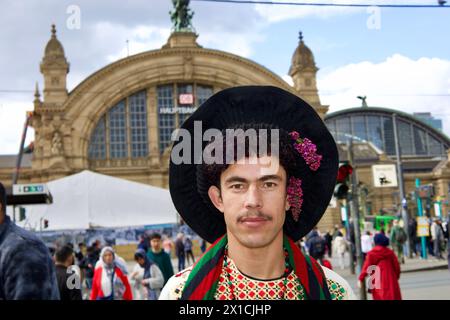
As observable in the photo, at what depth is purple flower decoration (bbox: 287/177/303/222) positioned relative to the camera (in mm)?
2150

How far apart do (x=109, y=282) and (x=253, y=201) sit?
22.4 feet

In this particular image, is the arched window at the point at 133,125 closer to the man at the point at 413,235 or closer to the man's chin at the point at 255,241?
the man at the point at 413,235

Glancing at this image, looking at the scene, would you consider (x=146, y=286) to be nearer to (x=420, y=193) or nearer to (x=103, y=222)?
(x=103, y=222)

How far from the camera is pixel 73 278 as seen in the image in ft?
20.0

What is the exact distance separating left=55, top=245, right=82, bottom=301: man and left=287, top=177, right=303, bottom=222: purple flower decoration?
4115mm

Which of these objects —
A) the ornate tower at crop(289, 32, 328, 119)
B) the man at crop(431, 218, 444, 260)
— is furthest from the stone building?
the man at crop(431, 218, 444, 260)

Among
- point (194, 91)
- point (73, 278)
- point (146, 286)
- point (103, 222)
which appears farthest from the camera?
point (194, 91)

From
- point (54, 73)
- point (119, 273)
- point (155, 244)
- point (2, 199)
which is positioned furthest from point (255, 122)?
point (54, 73)

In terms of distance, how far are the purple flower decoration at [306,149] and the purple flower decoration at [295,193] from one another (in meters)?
0.08

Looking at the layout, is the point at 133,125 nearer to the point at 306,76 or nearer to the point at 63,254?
the point at 306,76

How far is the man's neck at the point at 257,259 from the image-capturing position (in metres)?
2.01

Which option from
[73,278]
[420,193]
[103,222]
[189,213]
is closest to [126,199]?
[103,222]

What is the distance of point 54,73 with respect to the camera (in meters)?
47.9
